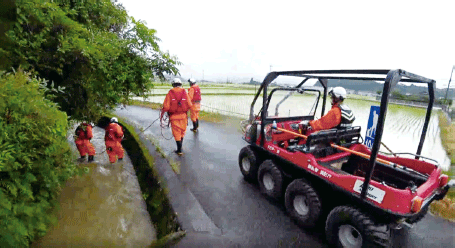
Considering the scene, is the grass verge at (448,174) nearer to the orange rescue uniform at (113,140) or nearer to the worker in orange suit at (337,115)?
the worker in orange suit at (337,115)

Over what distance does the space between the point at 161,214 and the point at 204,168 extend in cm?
167

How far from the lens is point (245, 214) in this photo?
333cm

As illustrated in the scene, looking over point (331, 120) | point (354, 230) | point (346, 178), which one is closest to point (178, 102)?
point (331, 120)

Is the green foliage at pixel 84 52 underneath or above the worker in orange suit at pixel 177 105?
above

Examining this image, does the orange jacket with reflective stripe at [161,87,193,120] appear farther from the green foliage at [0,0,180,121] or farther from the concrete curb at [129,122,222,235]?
the concrete curb at [129,122,222,235]

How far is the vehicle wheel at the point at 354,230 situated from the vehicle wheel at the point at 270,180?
967 millimetres

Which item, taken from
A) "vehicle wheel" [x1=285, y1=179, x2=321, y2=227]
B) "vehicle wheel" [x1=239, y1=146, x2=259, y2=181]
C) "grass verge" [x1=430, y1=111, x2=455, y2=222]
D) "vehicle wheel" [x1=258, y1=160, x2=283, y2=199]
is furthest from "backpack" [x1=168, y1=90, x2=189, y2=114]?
Result: "grass verge" [x1=430, y1=111, x2=455, y2=222]

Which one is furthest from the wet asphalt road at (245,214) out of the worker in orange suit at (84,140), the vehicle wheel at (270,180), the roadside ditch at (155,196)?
the worker in orange suit at (84,140)

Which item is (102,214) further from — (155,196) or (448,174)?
(448,174)

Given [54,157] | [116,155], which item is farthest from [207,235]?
[116,155]

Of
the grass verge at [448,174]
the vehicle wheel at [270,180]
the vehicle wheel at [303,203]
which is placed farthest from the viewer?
the vehicle wheel at [270,180]

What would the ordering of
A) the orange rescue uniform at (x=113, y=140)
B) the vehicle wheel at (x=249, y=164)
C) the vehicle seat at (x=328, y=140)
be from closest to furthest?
the vehicle seat at (x=328, y=140)
the vehicle wheel at (x=249, y=164)
the orange rescue uniform at (x=113, y=140)

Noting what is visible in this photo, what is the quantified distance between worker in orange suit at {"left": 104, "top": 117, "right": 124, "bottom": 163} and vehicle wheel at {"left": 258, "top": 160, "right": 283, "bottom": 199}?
3.35 meters

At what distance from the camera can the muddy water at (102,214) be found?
10.1 feet
